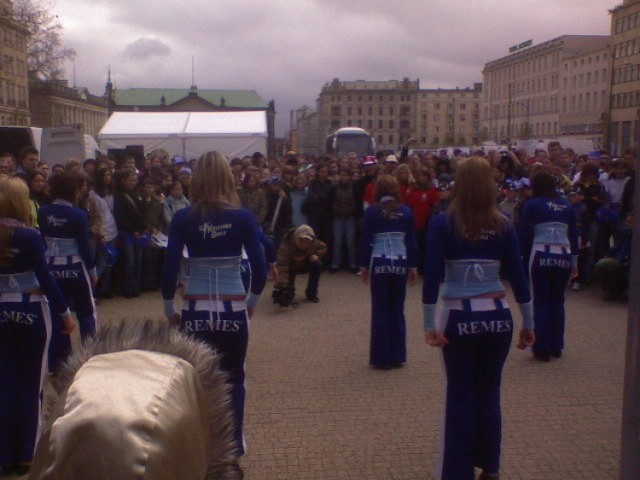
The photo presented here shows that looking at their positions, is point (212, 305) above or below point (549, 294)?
above

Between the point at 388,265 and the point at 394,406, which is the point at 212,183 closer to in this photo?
the point at 394,406

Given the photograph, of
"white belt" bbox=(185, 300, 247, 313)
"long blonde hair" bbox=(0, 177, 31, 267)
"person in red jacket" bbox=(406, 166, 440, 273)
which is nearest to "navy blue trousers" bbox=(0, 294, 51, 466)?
"long blonde hair" bbox=(0, 177, 31, 267)

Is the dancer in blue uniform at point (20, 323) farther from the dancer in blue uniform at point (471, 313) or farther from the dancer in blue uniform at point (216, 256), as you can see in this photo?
the dancer in blue uniform at point (471, 313)

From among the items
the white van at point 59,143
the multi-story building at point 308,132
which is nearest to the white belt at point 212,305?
the white van at point 59,143

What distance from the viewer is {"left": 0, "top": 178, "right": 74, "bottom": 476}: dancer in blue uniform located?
475 centimetres

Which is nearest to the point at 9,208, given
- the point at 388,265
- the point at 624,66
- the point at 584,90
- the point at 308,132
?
the point at 388,265

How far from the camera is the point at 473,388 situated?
4.50 metres

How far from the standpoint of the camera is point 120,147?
21969 mm

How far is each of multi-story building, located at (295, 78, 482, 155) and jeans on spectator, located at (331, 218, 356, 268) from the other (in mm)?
139626

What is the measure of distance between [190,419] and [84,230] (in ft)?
15.7

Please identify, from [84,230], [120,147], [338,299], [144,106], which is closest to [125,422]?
[84,230]

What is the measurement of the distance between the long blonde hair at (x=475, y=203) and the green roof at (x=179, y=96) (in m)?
100

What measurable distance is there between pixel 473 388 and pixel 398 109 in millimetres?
Answer: 155100

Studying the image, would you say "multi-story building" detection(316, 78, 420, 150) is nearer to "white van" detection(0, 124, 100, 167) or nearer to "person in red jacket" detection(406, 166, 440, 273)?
"white van" detection(0, 124, 100, 167)
